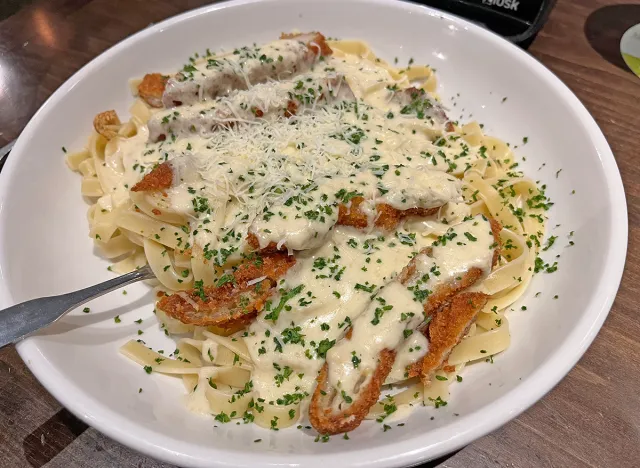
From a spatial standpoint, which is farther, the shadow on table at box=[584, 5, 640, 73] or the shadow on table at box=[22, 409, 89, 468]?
the shadow on table at box=[584, 5, 640, 73]

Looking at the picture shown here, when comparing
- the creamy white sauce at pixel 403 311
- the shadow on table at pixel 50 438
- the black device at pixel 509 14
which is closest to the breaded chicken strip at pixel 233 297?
the creamy white sauce at pixel 403 311

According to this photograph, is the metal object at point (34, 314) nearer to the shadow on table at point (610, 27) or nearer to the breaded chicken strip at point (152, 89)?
the breaded chicken strip at point (152, 89)

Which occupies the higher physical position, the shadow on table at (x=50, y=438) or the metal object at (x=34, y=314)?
the metal object at (x=34, y=314)

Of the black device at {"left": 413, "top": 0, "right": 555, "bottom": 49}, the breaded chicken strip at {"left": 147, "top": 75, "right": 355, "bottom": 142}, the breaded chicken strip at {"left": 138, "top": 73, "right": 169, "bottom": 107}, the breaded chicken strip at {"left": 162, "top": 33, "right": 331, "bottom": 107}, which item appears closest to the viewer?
the breaded chicken strip at {"left": 147, "top": 75, "right": 355, "bottom": 142}

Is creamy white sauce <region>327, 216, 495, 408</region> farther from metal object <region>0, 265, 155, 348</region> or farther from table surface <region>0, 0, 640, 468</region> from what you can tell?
metal object <region>0, 265, 155, 348</region>

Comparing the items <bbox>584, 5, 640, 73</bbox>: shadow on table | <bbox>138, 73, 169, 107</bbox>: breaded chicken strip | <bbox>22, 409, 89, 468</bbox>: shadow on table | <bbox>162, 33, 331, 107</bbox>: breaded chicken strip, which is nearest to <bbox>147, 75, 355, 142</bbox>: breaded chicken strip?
<bbox>162, 33, 331, 107</bbox>: breaded chicken strip

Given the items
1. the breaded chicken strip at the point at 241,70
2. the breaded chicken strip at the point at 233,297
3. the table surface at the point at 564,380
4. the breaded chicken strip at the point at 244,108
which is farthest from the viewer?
the breaded chicken strip at the point at 241,70
